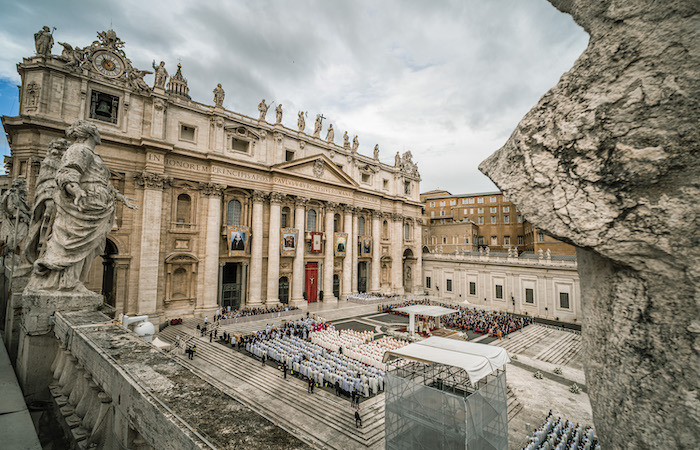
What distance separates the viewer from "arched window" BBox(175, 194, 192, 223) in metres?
26.6

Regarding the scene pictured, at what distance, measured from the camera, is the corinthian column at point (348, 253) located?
122 feet

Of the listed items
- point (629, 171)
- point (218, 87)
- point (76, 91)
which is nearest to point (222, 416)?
point (629, 171)

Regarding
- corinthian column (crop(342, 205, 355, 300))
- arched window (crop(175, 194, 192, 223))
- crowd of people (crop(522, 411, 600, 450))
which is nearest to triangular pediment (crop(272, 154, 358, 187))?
corinthian column (crop(342, 205, 355, 300))

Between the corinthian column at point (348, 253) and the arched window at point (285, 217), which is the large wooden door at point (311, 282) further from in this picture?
the arched window at point (285, 217)

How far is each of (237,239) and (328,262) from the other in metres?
10.8

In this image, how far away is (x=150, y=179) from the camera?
79.3ft

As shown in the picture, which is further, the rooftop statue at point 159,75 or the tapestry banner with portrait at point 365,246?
the tapestry banner with portrait at point 365,246

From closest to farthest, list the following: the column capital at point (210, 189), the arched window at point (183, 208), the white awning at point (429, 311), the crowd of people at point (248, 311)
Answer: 1. the white awning at point (429, 311)
2. the crowd of people at point (248, 311)
3. the arched window at point (183, 208)
4. the column capital at point (210, 189)

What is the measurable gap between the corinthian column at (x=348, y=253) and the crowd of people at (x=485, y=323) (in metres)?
12.2

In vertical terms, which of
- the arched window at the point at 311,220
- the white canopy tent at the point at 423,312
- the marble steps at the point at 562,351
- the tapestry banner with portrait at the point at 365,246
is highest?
the arched window at the point at 311,220

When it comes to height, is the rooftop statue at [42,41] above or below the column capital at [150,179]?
above

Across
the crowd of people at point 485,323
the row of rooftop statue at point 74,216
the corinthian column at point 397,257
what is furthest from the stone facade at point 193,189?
the row of rooftop statue at point 74,216

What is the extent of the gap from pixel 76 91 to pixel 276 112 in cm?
1602

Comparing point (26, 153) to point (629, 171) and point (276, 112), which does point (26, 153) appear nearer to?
point (276, 112)
